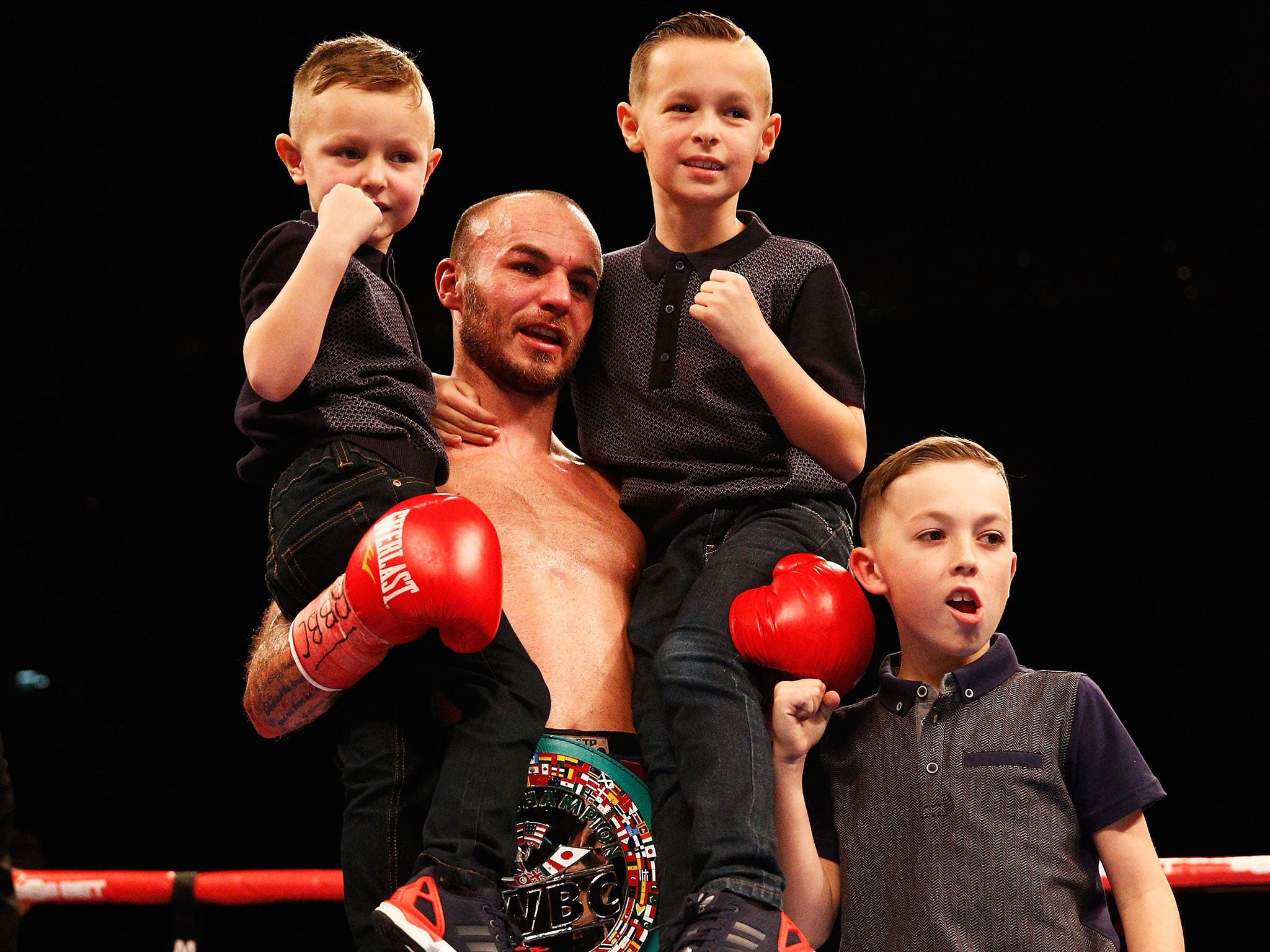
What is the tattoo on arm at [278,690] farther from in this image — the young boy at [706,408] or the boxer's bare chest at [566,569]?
the young boy at [706,408]

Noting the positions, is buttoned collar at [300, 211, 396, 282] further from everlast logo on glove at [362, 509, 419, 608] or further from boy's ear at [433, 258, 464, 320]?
everlast logo on glove at [362, 509, 419, 608]

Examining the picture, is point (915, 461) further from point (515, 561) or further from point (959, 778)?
point (515, 561)

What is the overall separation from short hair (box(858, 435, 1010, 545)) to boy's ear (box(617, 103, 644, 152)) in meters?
0.65

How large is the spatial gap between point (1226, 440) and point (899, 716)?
3.56 metres

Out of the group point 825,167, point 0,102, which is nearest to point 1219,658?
point 825,167

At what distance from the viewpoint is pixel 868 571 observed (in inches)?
66.0

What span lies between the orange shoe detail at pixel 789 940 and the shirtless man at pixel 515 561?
0.37 m

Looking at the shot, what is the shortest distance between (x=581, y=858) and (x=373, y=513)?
56 centimetres

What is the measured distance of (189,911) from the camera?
2207 millimetres

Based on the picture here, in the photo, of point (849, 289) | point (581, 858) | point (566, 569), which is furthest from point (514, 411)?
point (849, 289)

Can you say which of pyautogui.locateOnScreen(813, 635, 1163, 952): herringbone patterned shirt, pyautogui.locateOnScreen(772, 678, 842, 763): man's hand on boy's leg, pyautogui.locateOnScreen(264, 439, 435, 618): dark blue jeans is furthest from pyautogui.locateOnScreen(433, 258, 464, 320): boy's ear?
pyautogui.locateOnScreen(813, 635, 1163, 952): herringbone patterned shirt

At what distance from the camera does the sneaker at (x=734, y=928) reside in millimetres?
1343

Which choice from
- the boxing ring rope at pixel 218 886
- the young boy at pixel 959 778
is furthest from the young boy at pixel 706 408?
the boxing ring rope at pixel 218 886

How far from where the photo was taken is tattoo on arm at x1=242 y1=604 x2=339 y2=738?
1.60 metres
